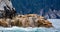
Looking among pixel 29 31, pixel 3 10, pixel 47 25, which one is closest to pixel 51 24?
pixel 47 25

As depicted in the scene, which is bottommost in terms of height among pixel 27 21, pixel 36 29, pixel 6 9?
pixel 36 29

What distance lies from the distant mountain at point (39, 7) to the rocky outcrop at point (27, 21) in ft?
0.34

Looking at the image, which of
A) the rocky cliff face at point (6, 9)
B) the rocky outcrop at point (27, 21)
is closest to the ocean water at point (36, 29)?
the rocky outcrop at point (27, 21)

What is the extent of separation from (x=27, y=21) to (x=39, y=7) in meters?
0.44

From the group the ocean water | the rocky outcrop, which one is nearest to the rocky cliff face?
the rocky outcrop

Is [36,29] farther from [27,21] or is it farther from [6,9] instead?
[6,9]

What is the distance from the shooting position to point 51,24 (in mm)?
7297

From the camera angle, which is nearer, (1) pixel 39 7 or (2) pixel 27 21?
(2) pixel 27 21

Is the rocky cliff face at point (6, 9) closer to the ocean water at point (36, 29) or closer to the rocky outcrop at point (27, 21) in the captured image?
the rocky outcrop at point (27, 21)

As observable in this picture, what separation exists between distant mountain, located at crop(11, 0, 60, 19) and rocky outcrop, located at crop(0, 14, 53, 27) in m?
0.10

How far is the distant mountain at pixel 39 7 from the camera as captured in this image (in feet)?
24.2

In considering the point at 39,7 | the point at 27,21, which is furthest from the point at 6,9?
the point at 39,7

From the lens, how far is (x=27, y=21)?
728cm

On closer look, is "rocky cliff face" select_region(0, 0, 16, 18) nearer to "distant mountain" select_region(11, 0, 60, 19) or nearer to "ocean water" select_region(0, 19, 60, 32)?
"distant mountain" select_region(11, 0, 60, 19)
